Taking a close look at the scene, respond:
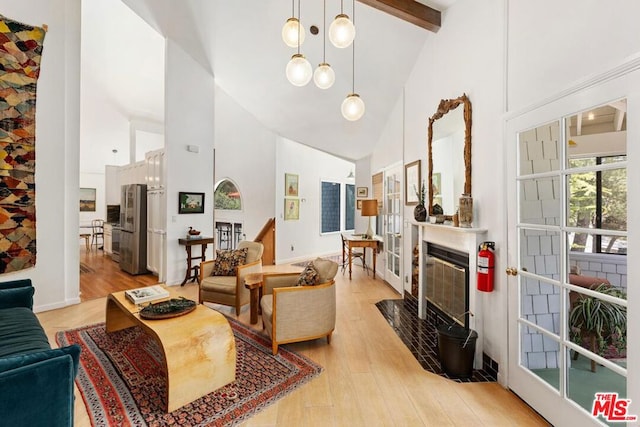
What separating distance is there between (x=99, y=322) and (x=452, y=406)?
3.84 metres

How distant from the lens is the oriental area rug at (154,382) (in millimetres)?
1960

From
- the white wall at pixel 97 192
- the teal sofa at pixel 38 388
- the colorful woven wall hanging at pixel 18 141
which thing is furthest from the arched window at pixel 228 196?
the teal sofa at pixel 38 388

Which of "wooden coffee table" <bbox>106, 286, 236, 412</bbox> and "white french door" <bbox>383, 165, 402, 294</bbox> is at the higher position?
"white french door" <bbox>383, 165, 402, 294</bbox>

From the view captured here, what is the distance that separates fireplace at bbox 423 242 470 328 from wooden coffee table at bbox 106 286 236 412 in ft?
7.05

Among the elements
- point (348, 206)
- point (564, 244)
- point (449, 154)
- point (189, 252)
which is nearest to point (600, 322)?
point (564, 244)

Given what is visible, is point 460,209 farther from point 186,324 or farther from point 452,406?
point 186,324

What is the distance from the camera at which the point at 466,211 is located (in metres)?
2.72

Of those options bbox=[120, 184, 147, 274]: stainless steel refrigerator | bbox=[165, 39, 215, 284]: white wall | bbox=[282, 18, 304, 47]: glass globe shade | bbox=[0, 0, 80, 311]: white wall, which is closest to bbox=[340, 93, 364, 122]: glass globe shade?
bbox=[282, 18, 304, 47]: glass globe shade

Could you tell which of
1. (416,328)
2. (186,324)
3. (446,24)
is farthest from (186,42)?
(416,328)

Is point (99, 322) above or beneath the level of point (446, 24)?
beneath

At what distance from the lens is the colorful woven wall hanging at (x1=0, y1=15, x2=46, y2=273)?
11.4 ft

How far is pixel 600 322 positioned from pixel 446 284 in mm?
1617

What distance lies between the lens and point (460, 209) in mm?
2762

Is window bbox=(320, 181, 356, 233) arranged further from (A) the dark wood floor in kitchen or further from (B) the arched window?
(A) the dark wood floor in kitchen
